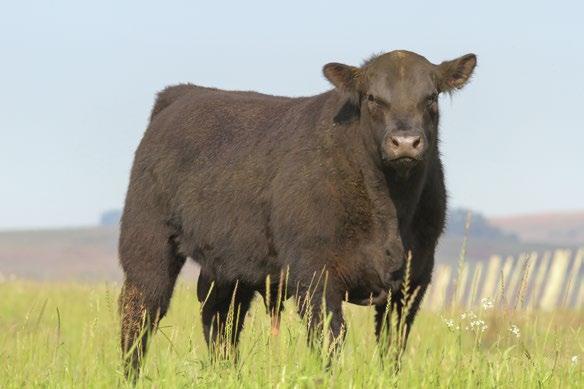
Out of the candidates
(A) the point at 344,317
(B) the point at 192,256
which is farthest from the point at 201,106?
(A) the point at 344,317

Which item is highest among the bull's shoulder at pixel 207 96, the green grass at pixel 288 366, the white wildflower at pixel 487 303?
the bull's shoulder at pixel 207 96

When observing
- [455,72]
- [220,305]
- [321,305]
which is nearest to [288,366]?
[321,305]

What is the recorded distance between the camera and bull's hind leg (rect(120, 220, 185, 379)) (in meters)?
9.50

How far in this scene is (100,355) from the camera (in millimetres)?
7074

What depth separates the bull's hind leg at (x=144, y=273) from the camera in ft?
31.2

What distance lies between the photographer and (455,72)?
822 centimetres

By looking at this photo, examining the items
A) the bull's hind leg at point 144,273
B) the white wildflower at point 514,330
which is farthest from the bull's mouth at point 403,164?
the bull's hind leg at point 144,273

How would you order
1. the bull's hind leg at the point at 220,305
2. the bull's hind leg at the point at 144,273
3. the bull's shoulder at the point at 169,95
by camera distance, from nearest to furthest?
1. the bull's hind leg at the point at 144,273
2. the bull's hind leg at the point at 220,305
3. the bull's shoulder at the point at 169,95

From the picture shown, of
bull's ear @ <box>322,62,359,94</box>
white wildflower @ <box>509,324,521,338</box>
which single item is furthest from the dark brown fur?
white wildflower @ <box>509,324,521,338</box>

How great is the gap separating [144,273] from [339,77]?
2627mm

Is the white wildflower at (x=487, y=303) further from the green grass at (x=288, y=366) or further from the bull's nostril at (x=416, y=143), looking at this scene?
the bull's nostril at (x=416, y=143)

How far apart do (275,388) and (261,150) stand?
2.82 meters

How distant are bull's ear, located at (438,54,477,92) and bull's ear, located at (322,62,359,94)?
625 mm

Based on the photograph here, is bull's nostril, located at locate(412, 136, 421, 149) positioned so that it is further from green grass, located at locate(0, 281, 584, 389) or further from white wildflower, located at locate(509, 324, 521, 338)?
white wildflower, located at locate(509, 324, 521, 338)
